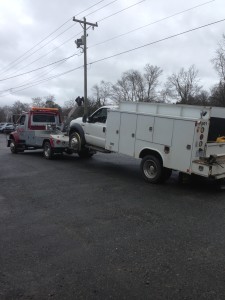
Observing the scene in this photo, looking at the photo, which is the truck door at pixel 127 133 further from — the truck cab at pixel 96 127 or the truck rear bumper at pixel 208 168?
the truck rear bumper at pixel 208 168

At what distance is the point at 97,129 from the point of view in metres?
12.9

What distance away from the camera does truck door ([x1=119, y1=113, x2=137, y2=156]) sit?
35.3 feet

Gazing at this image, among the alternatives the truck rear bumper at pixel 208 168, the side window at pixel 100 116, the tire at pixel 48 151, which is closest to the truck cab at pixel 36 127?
the tire at pixel 48 151

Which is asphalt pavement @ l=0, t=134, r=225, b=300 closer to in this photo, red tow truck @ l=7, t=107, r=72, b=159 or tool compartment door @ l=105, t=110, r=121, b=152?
tool compartment door @ l=105, t=110, r=121, b=152

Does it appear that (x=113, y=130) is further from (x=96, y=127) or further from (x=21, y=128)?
(x=21, y=128)

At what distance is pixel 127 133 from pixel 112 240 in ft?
18.6

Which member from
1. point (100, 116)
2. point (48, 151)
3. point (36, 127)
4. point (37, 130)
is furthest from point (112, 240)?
point (36, 127)

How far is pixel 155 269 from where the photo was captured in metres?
4.57

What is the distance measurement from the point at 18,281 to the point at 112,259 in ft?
4.33

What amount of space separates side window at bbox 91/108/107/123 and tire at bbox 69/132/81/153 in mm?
1175

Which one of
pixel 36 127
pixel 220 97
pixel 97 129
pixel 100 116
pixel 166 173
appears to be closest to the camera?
pixel 166 173

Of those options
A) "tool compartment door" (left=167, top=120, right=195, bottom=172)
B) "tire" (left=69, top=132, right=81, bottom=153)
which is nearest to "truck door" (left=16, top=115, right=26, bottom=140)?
"tire" (left=69, top=132, right=81, bottom=153)

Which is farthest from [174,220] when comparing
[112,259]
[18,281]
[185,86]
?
[185,86]

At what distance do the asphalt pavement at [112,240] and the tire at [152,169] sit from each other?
0.32 metres
